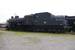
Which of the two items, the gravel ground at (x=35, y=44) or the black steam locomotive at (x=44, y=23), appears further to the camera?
the black steam locomotive at (x=44, y=23)

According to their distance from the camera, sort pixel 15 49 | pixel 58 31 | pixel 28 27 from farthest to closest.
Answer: pixel 28 27 → pixel 58 31 → pixel 15 49

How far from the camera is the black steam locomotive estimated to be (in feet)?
116

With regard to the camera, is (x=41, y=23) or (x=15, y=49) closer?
(x=15, y=49)

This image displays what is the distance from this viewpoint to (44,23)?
36.4 m

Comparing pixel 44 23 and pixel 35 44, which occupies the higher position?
pixel 44 23

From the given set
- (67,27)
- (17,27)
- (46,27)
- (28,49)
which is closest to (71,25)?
(67,27)

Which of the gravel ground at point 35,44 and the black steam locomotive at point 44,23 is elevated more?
the black steam locomotive at point 44,23

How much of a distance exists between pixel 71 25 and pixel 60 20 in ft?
7.43

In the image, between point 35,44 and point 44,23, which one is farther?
point 44,23

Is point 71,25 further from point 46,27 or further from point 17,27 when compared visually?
point 17,27

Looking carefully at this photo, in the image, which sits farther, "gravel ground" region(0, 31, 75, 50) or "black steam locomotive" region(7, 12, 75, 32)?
"black steam locomotive" region(7, 12, 75, 32)

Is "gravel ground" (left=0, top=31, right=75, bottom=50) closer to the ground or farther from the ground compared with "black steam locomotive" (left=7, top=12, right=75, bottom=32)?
closer to the ground

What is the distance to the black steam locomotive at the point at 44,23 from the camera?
35344mm

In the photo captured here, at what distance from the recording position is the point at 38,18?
3706 cm
